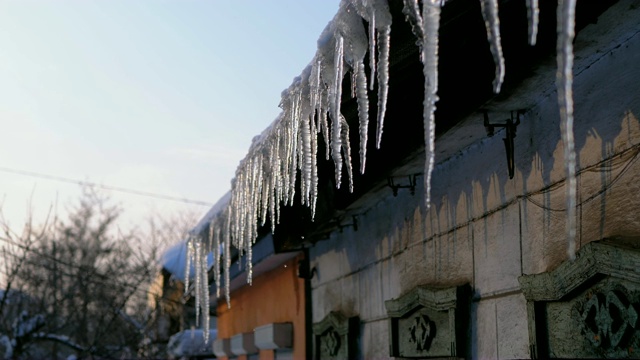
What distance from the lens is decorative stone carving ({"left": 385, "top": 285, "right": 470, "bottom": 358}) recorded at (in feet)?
14.4

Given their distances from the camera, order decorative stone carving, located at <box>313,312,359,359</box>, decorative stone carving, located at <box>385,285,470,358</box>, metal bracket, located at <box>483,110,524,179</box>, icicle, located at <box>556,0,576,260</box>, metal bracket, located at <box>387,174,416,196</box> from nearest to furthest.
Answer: icicle, located at <box>556,0,576,260</box>
metal bracket, located at <box>483,110,524,179</box>
decorative stone carving, located at <box>385,285,470,358</box>
metal bracket, located at <box>387,174,416,196</box>
decorative stone carving, located at <box>313,312,359,359</box>

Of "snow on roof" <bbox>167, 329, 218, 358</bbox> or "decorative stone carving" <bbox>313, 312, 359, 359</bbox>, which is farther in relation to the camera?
"snow on roof" <bbox>167, 329, 218, 358</bbox>

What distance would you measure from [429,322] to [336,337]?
226 centimetres

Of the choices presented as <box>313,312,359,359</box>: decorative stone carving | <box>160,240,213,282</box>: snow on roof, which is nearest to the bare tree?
<box>160,240,213,282</box>: snow on roof

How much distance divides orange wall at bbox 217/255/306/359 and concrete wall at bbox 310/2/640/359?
2.23 metres

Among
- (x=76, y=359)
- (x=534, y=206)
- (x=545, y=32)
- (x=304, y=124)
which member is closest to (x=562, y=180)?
(x=534, y=206)

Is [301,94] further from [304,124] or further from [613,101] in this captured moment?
[613,101]

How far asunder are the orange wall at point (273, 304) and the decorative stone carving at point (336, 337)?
1.59ft

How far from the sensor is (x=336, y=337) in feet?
22.9

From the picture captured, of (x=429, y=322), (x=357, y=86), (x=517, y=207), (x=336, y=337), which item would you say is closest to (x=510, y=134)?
(x=517, y=207)

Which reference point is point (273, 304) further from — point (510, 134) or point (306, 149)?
point (510, 134)

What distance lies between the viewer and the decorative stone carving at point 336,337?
255 inches

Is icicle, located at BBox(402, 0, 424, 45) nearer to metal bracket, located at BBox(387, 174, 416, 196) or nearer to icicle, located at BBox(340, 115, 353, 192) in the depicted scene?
icicle, located at BBox(340, 115, 353, 192)

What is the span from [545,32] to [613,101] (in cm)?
36
